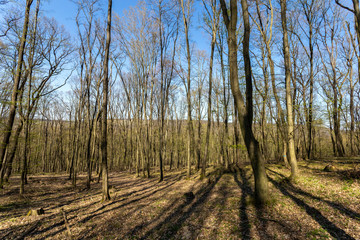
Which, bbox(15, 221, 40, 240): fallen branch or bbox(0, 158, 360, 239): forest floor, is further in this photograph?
bbox(15, 221, 40, 240): fallen branch

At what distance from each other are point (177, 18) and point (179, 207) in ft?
47.7

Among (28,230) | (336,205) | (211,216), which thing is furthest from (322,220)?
(28,230)

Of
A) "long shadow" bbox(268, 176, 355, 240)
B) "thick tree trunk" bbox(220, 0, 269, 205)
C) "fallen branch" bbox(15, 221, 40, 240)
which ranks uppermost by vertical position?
"thick tree trunk" bbox(220, 0, 269, 205)

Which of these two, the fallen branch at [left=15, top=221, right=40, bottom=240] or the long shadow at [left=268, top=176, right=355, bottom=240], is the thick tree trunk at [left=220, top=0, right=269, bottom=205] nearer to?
the long shadow at [left=268, top=176, right=355, bottom=240]

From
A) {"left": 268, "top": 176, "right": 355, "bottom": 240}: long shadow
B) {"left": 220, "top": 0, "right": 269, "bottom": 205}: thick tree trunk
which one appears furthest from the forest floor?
{"left": 220, "top": 0, "right": 269, "bottom": 205}: thick tree trunk

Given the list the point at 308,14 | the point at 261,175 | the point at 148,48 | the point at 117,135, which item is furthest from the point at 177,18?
the point at 117,135

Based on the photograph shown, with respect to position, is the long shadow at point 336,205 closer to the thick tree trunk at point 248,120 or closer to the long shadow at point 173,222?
the thick tree trunk at point 248,120

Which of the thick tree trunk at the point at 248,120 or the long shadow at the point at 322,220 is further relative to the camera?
the thick tree trunk at the point at 248,120

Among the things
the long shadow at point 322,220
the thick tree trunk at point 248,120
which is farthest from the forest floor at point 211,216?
the thick tree trunk at point 248,120

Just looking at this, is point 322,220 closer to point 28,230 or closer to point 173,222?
point 173,222

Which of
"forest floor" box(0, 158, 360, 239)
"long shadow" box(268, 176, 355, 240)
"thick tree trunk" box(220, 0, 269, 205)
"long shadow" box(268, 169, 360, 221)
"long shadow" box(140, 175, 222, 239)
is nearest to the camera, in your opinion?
"long shadow" box(268, 176, 355, 240)

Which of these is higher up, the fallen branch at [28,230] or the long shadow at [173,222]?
the long shadow at [173,222]

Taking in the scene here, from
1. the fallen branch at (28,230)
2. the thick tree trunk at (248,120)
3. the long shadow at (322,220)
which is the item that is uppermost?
the thick tree trunk at (248,120)

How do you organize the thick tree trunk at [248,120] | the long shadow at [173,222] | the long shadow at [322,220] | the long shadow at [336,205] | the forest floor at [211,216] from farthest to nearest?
the thick tree trunk at [248,120] < the long shadow at [173,222] < the long shadow at [336,205] < the forest floor at [211,216] < the long shadow at [322,220]
